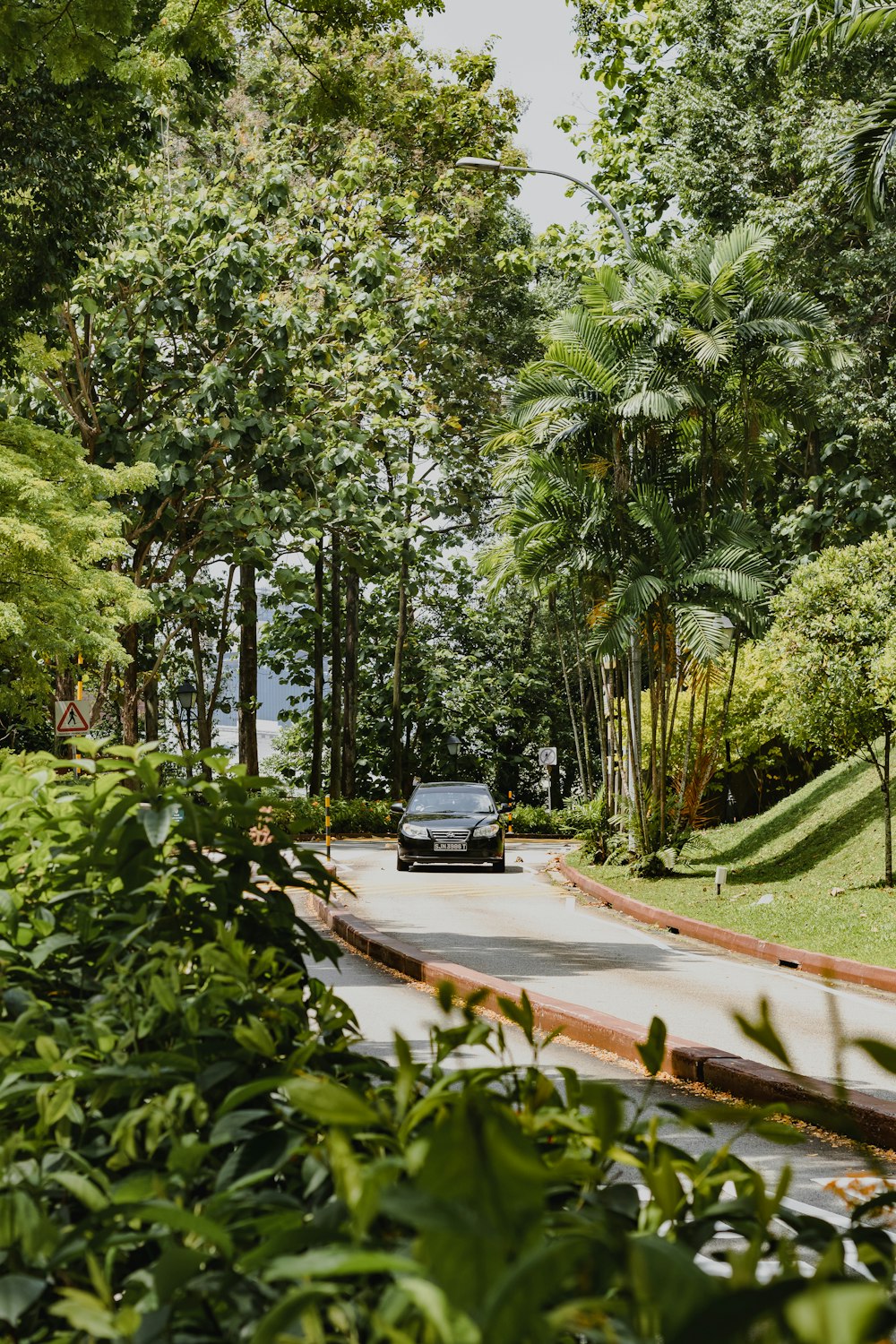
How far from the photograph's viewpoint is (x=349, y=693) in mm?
40031

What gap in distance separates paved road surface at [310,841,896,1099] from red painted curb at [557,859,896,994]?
0.57 feet

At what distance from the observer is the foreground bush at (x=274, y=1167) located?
933 millimetres

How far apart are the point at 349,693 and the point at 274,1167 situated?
38615 millimetres

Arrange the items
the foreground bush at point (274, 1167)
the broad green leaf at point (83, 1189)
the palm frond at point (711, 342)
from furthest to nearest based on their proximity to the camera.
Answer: the palm frond at point (711, 342), the broad green leaf at point (83, 1189), the foreground bush at point (274, 1167)

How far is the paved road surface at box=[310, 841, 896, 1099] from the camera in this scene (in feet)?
28.3

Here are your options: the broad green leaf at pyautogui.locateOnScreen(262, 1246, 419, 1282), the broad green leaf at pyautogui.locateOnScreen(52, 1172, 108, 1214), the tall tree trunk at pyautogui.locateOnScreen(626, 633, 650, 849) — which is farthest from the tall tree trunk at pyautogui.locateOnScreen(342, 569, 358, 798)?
the broad green leaf at pyautogui.locateOnScreen(262, 1246, 419, 1282)

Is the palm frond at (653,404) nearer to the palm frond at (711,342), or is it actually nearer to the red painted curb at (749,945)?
the palm frond at (711,342)

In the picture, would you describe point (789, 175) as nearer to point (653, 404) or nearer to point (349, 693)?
point (653, 404)

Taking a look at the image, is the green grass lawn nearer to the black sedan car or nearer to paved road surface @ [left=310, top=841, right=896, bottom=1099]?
paved road surface @ [left=310, top=841, right=896, bottom=1099]

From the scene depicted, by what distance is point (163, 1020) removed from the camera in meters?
2.03

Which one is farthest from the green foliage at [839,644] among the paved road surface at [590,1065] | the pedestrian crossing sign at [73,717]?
the pedestrian crossing sign at [73,717]

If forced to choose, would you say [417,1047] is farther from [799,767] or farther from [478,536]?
[478,536]

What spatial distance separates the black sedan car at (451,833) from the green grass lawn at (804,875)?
1567 mm

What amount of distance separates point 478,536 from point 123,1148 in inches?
1730
